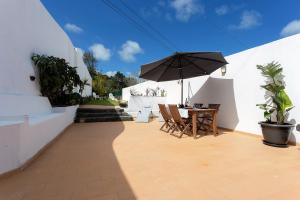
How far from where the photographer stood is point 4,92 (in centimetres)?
405

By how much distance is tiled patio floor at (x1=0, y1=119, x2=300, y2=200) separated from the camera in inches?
88.6

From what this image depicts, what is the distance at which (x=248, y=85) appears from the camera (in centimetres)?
585

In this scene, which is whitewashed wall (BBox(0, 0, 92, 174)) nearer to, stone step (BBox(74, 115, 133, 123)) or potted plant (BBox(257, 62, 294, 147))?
stone step (BBox(74, 115, 133, 123))

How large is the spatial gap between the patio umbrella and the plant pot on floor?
226 centimetres

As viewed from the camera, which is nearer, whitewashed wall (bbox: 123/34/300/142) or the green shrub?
whitewashed wall (bbox: 123/34/300/142)

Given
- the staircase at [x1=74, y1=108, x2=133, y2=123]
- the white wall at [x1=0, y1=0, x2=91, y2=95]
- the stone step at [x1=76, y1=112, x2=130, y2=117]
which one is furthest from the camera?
the stone step at [x1=76, y1=112, x2=130, y2=117]

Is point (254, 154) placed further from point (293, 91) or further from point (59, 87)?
point (59, 87)

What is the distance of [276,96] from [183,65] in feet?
9.66

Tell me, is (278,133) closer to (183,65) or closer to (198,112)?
(198,112)

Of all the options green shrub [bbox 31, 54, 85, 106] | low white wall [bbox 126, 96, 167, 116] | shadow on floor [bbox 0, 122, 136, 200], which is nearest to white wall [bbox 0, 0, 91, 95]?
green shrub [bbox 31, 54, 85, 106]

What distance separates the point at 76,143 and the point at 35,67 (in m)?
2.80

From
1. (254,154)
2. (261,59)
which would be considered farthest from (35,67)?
(261,59)

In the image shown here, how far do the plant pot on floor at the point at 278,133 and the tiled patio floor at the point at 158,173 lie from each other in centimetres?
20

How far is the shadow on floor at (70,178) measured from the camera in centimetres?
221
